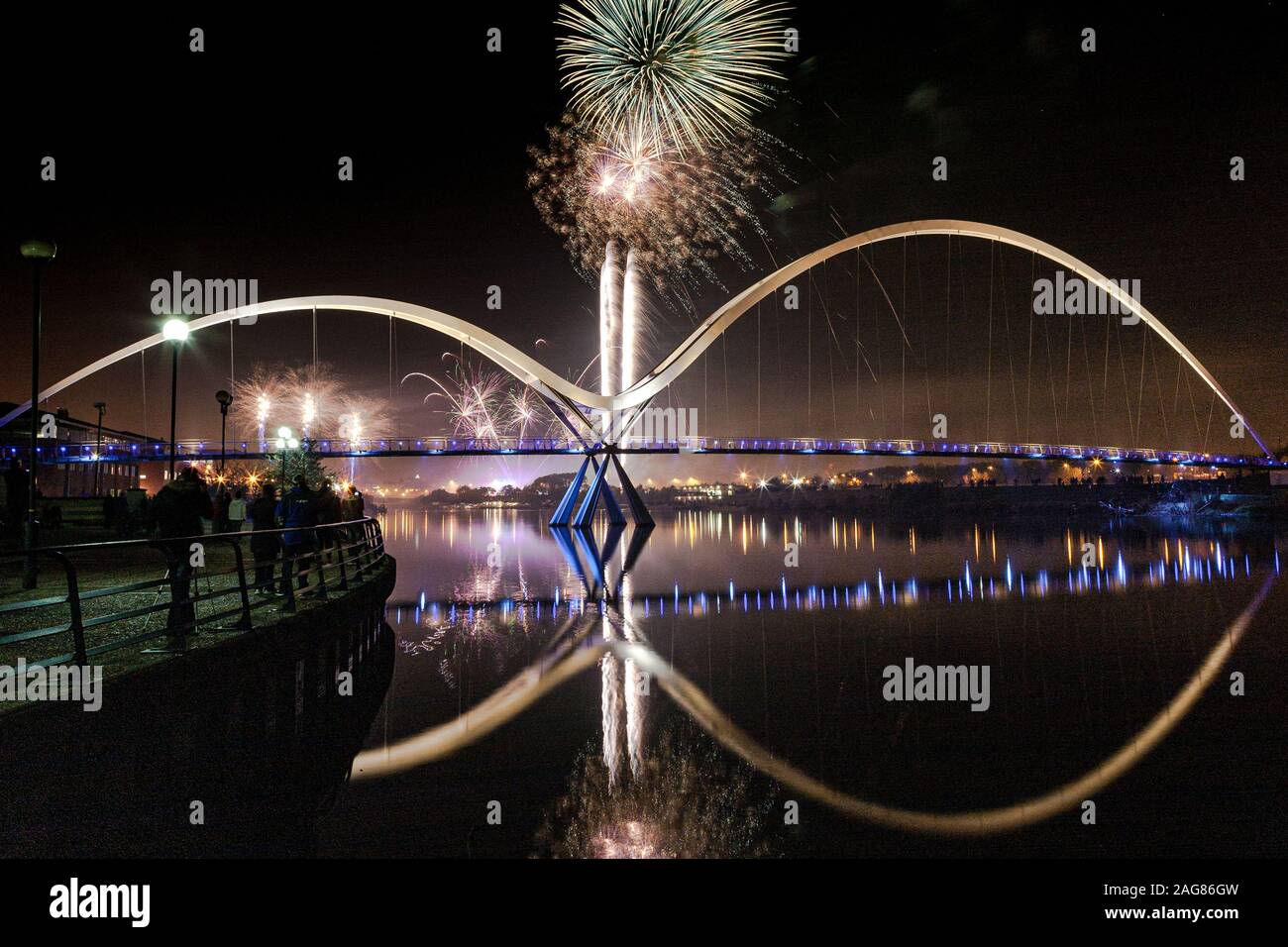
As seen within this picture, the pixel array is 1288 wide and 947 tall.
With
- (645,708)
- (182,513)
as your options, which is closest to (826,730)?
(645,708)

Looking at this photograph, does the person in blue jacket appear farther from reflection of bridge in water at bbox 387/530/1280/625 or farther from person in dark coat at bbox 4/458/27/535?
person in dark coat at bbox 4/458/27/535

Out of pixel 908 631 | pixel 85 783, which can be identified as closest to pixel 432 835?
pixel 85 783

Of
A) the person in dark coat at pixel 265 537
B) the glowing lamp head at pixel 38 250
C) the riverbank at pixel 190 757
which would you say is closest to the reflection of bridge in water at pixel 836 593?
the person in dark coat at pixel 265 537

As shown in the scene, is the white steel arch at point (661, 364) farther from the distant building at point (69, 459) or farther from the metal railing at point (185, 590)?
the metal railing at point (185, 590)

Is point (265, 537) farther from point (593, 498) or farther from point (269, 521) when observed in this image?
point (593, 498)

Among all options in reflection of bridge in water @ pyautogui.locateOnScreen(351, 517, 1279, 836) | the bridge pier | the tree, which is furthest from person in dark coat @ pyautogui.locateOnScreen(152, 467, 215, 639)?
the tree

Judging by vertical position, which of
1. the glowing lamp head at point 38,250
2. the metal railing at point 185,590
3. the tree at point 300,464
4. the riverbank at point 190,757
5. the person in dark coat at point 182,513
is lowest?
the riverbank at point 190,757
